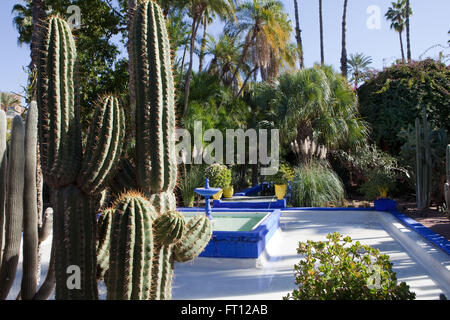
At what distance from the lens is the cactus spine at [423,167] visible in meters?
9.12

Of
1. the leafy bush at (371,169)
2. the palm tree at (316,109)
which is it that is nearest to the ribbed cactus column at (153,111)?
the leafy bush at (371,169)

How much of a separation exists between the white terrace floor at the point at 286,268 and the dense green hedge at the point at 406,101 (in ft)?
21.5

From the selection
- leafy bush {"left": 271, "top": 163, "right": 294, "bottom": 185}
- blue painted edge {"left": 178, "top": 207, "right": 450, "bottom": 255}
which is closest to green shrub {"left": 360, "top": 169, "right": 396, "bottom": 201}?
blue painted edge {"left": 178, "top": 207, "right": 450, "bottom": 255}

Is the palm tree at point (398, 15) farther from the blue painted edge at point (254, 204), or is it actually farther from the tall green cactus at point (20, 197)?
the tall green cactus at point (20, 197)

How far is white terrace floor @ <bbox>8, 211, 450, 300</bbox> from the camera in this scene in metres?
4.66

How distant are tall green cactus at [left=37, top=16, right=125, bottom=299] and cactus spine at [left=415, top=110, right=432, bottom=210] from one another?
8573 millimetres

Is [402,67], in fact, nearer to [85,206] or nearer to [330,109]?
[330,109]

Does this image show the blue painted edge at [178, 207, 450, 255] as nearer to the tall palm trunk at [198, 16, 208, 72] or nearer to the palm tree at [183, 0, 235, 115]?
the palm tree at [183, 0, 235, 115]

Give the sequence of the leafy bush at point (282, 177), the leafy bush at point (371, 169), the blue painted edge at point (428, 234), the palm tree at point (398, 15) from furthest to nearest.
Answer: the palm tree at point (398, 15) < the leafy bush at point (282, 177) < the leafy bush at point (371, 169) < the blue painted edge at point (428, 234)

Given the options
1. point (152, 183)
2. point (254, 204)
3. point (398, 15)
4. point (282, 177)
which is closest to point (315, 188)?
point (282, 177)

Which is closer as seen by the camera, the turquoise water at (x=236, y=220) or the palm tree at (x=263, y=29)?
the turquoise water at (x=236, y=220)

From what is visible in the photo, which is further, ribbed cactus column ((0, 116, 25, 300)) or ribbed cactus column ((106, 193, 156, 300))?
ribbed cactus column ((0, 116, 25, 300))

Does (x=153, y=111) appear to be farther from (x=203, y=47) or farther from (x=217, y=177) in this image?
(x=203, y=47)
